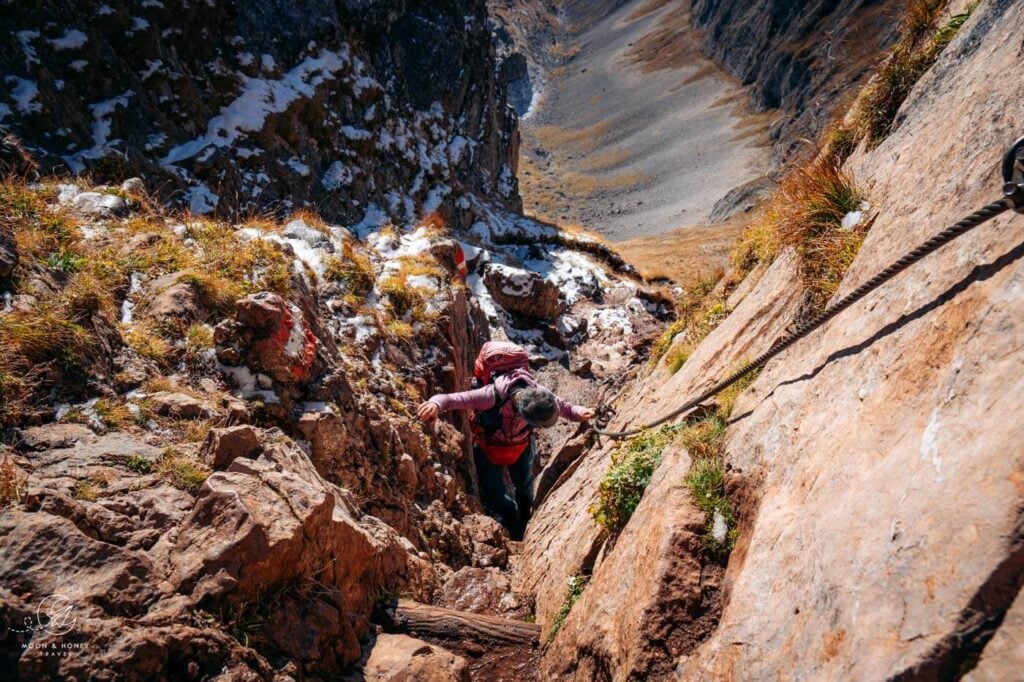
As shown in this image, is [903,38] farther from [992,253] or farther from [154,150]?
[154,150]

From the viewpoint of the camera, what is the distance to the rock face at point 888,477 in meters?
1.35

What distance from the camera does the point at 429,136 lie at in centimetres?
2125

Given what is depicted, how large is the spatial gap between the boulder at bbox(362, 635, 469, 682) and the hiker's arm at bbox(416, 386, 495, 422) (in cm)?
216

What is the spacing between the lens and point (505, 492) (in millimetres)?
6535

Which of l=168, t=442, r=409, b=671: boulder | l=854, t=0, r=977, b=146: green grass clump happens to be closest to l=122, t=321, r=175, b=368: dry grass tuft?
l=168, t=442, r=409, b=671: boulder

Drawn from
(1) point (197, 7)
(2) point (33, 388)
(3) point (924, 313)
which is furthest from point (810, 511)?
→ (1) point (197, 7)

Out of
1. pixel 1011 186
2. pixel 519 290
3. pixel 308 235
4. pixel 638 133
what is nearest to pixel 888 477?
pixel 1011 186

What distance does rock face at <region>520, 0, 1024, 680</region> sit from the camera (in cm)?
135

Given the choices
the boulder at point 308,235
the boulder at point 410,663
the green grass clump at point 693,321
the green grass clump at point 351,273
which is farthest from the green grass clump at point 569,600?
the boulder at point 308,235

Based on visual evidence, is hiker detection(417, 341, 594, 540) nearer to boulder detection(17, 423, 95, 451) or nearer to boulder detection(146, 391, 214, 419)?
boulder detection(146, 391, 214, 419)

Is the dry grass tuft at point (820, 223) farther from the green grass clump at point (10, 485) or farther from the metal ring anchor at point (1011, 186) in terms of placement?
the green grass clump at point (10, 485)

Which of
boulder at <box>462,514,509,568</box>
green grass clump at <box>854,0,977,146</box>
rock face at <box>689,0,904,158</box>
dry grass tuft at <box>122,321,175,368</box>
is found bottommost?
rock face at <box>689,0,904,158</box>

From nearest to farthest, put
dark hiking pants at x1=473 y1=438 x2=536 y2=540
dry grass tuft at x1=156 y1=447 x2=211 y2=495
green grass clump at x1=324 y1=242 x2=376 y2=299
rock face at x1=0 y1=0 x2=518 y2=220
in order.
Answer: dry grass tuft at x1=156 y1=447 x2=211 y2=495, dark hiking pants at x1=473 y1=438 x2=536 y2=540, green grass clump at x1=324 y1=242 x2=376 y2=299, rock face at x1=0 y1=0 x2=518 y2=220

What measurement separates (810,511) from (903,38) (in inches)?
166
